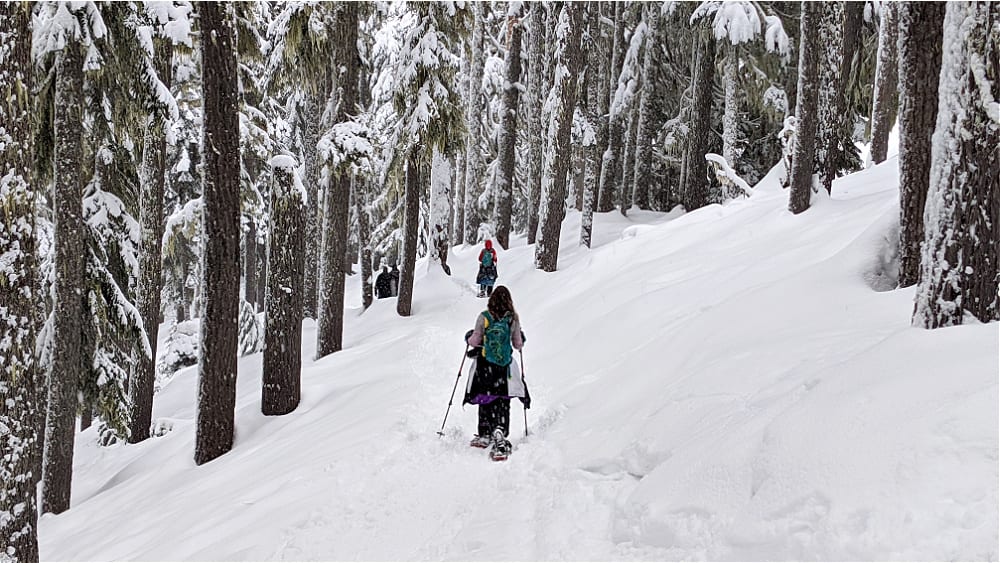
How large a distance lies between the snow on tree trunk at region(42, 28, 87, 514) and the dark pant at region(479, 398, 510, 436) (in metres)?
6.60

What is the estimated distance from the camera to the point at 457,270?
22.1m

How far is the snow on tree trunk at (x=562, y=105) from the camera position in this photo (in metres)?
16.3

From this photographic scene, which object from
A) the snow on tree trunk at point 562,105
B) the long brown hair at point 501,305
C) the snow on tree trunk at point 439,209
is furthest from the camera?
the snow on tree trunk at point 439,209

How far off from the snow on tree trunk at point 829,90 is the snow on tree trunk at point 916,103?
5.03 m

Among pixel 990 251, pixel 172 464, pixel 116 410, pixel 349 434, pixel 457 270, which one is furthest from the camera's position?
pixel 457 270

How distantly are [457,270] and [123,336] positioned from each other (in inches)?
461

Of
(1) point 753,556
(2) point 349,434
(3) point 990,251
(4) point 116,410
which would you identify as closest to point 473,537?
(1) point 753,556

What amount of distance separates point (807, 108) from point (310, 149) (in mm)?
12499

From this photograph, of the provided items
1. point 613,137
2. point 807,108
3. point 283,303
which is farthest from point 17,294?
point 613,137

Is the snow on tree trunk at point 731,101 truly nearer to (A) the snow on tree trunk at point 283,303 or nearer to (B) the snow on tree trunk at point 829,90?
(B) the snow on tree trunk at point 829,90

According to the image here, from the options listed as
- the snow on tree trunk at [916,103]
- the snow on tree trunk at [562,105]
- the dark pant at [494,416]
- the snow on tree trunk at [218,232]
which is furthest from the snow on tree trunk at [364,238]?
the snow on tree trunk at [916,103]

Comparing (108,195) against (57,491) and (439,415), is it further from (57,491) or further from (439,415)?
(439,415)

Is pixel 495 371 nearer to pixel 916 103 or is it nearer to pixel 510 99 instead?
pixel 916 103

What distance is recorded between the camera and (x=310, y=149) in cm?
1875
